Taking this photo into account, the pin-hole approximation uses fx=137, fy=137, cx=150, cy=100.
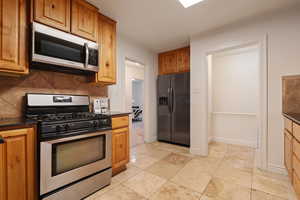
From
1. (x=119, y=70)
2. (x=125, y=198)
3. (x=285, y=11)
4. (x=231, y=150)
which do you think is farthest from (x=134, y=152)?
(x=285, y=11)

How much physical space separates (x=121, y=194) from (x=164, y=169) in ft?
2.72

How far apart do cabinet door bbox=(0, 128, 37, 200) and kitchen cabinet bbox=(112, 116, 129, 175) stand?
922mm

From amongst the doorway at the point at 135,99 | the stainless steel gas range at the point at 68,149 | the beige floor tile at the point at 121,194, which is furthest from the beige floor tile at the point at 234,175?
the doorway at the point at 135,99

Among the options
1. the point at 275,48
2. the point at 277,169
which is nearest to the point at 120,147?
the point at 277,169

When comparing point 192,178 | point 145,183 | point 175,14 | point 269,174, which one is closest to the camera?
point 145,183

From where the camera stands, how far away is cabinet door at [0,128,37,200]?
1144 mm

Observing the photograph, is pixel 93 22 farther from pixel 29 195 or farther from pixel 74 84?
pixel 29 195

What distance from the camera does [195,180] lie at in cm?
192

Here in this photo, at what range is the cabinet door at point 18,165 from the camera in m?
1.14

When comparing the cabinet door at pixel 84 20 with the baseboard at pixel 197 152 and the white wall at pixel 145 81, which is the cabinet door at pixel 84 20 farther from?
the baseboard at pixel 197 152

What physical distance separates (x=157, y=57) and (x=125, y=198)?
343cm

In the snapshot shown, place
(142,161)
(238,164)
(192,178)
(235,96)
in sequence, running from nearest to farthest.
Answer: (192,178)
(238,164)
(142,161)
(235,96)

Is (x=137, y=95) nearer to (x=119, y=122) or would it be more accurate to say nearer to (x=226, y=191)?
(x=119, y=122)

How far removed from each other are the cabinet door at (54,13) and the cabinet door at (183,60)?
261cm
